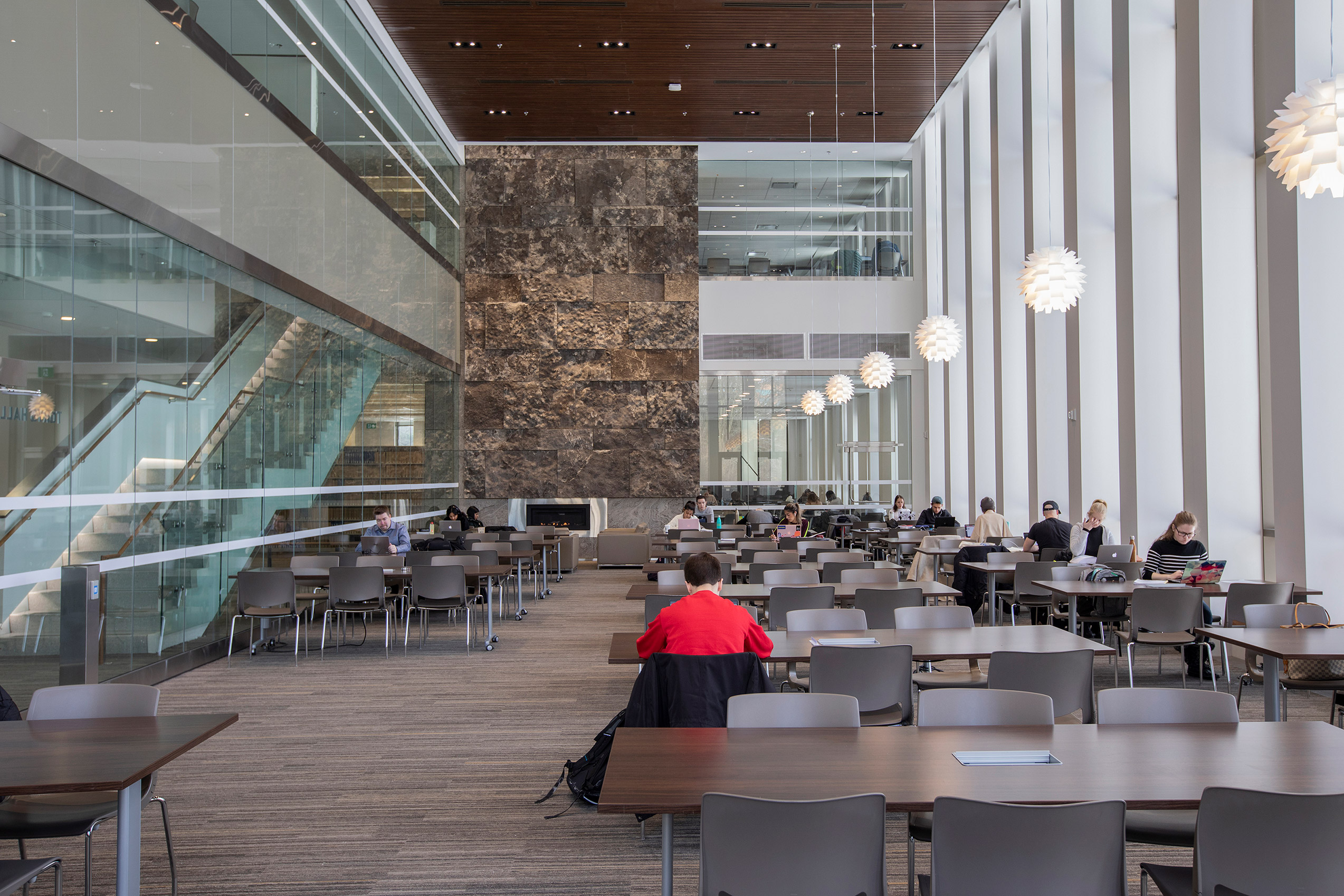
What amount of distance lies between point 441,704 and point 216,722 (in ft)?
10.4

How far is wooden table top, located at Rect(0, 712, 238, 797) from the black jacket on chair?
1.45 metres

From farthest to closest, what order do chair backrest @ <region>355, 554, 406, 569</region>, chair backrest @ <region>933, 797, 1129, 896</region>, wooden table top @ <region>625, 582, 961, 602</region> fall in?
chair backrest @ <region>355, 554, 406, 569</region>, wooden table top @ <region>625, 582, 961, 602</region>, chair backrest @ <region>933, 797, 1129, 896</region>

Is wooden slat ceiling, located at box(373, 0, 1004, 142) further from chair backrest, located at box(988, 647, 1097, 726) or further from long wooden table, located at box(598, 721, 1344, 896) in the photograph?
long wooden table, located at box(598, 721, 1344, 896)

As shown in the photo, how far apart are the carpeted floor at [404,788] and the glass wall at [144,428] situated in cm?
96

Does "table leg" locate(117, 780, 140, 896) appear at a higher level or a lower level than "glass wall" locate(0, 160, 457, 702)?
lower

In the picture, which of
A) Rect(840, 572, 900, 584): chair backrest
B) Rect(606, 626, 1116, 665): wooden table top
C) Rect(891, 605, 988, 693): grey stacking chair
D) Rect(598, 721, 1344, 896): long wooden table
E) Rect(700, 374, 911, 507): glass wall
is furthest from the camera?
Rect(700, 374, 911, 507): glass wall

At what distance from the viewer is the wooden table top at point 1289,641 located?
399 centimetres

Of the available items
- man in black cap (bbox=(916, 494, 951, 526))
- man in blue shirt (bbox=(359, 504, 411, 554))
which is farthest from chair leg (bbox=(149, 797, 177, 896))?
man in black cap (bbox=(916, 494, 951, 526))

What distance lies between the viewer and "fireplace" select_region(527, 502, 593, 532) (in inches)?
668

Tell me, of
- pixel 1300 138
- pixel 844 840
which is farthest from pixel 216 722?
pixel 1300 138

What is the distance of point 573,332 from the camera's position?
16.9m

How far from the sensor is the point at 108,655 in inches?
248

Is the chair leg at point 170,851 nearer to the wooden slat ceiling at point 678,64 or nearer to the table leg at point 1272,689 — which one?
the table leg at point 1272,689

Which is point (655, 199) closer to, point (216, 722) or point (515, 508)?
point (515, 508)
